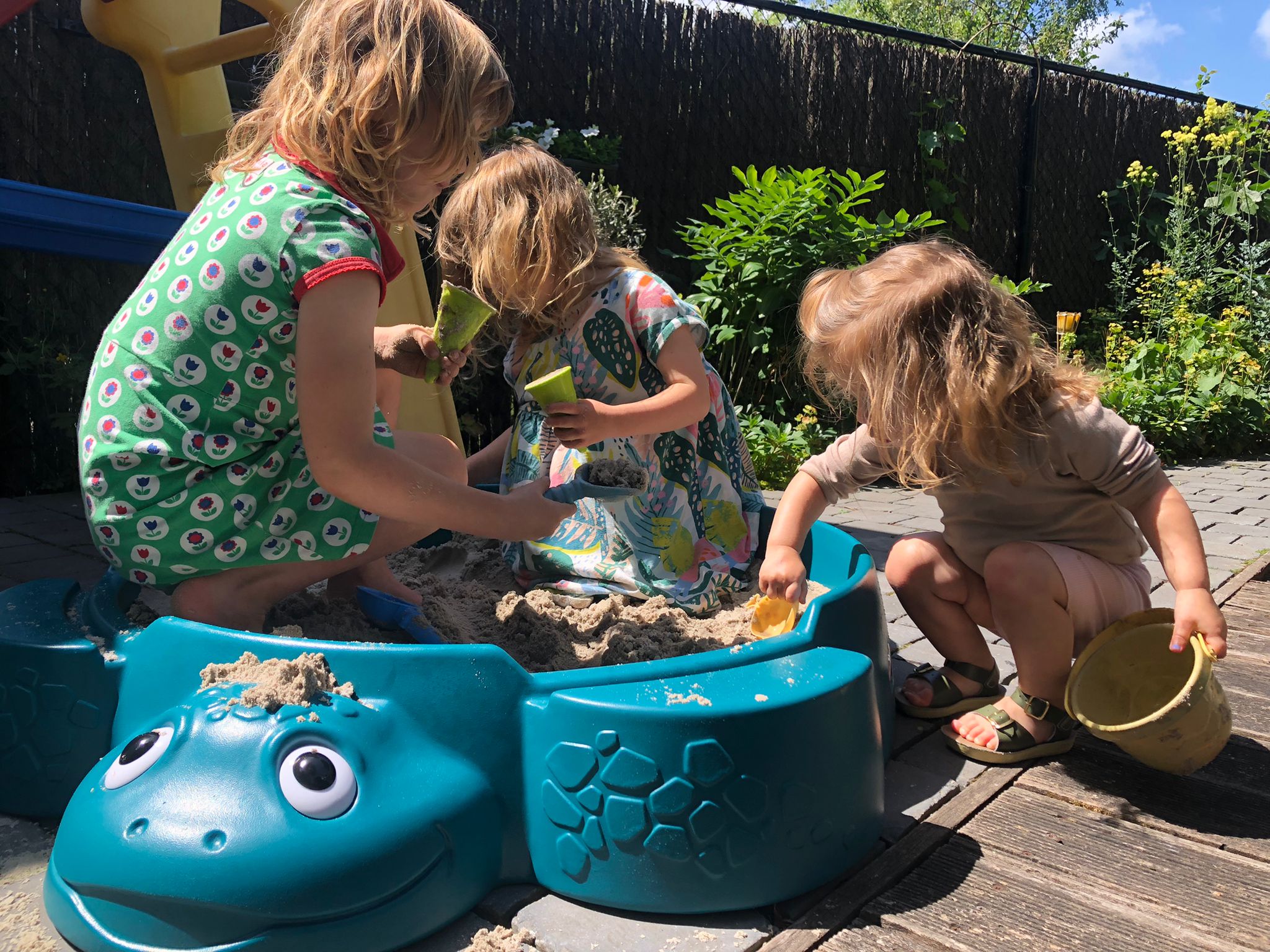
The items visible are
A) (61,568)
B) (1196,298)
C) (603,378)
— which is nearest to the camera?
(603,378)

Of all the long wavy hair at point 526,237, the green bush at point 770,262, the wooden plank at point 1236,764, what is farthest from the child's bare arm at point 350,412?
the green bush at point 770,262

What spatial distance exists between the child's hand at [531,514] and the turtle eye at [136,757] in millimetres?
478

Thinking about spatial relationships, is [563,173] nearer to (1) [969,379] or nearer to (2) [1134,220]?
(1) [969,379]

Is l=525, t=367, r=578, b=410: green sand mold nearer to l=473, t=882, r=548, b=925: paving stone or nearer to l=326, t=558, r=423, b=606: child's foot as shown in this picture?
l=326, t=558, r=423, b=606: child's foot

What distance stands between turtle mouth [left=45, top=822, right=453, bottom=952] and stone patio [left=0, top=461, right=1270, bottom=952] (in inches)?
3.1

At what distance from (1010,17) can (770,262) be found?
83.1 feet

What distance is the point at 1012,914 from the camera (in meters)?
1.18

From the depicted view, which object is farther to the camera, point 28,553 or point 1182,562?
point 28,553

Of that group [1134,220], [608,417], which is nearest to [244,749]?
[608,417]

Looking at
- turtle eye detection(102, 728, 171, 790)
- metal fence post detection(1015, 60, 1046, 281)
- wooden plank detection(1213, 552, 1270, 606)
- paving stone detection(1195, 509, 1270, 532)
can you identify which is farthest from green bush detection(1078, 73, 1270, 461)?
turtle eye detection(102, 728, 171, 790)

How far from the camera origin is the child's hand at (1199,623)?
1370 mm

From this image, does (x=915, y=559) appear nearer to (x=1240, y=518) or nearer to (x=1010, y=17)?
(x=1240, y=518)

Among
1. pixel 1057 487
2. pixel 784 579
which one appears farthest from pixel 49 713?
pixel 1057 487

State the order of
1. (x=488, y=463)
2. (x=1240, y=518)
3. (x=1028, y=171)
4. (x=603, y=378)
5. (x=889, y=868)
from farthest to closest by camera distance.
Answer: (x=1028, y=171) < (x=1240, y=518) < (x=488, y=463) < (x=603, y=378) < (x=889, y=868)
